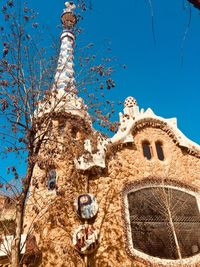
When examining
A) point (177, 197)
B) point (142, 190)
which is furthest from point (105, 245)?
point (177, 197)

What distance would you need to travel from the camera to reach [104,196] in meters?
8.26

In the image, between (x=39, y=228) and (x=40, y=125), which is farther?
(x=39, y=228)

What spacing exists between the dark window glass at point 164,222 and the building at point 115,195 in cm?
3

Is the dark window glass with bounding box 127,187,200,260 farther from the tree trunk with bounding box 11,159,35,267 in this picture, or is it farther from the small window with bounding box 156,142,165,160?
the tree trunk with bounding box 11,159,35,267

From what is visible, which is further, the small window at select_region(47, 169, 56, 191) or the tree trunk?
the small window at select_region(47, 169, 56, 191)

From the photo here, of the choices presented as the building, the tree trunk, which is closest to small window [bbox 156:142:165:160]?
the building

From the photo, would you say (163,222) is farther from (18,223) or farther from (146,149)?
(18,223)

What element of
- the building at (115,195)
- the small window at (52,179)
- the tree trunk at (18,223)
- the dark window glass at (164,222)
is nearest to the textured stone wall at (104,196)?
the building at (115,195)

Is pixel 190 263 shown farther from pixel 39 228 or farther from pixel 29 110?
pixel 29 110

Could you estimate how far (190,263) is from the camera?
7.79 metres

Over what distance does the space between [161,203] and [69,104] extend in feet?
14.8

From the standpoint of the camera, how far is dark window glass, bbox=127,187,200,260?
26.0ft

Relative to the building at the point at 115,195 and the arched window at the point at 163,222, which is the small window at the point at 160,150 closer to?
the building at the point at 115,195

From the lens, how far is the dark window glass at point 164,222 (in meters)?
7.93
